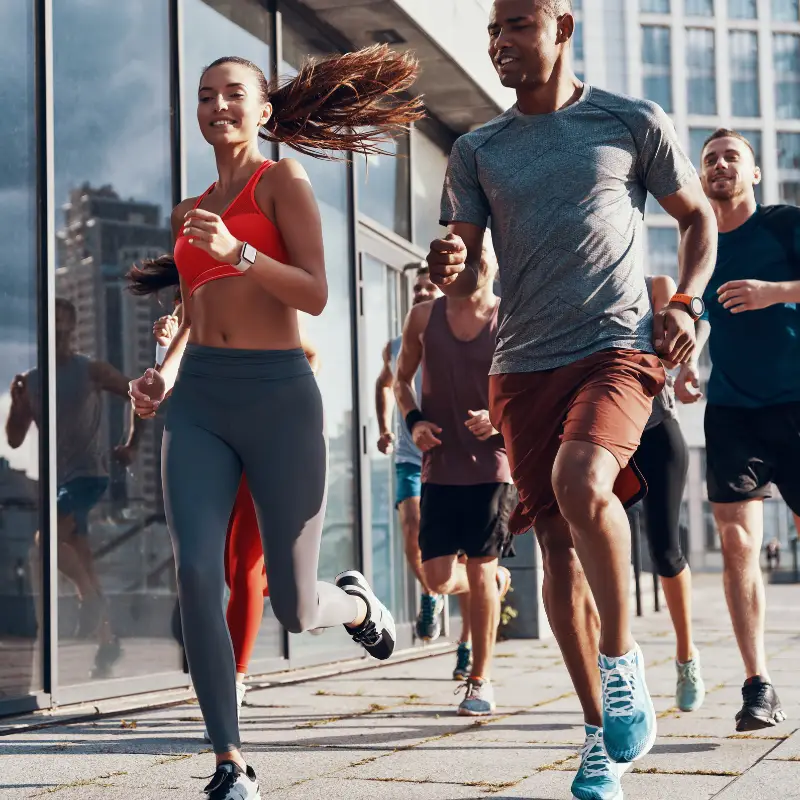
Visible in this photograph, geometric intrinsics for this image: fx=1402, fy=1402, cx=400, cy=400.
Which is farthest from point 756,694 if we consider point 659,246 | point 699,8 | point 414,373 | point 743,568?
point 699,8

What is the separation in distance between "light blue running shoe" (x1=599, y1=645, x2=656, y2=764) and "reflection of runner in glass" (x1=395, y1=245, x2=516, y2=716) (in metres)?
2.78

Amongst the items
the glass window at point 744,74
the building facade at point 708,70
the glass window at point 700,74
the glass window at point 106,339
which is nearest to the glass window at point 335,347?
the glass window at point 106,339

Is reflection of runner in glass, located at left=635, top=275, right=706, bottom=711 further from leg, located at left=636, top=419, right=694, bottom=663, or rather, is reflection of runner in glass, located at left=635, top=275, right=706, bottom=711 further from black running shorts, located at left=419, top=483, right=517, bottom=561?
black running shorts, located at left=419, top=483, right=517, bottom=561

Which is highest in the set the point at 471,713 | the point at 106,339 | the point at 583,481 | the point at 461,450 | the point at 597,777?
the point at 106,339

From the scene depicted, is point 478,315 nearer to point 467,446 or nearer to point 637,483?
point 467,446

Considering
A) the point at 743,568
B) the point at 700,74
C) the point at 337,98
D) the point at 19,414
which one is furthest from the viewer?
the point at 700,74

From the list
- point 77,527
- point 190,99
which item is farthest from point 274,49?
point 77,527

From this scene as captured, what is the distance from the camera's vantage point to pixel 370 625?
4.93m

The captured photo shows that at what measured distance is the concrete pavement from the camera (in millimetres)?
4152

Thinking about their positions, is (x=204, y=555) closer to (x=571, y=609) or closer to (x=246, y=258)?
(x=246, y=258)

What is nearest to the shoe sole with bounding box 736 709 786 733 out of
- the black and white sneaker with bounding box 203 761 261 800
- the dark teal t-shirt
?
the dark teal t-shirt

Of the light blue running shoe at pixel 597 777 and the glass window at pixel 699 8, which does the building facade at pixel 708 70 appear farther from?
the light blue running shoe at pixel 597 777

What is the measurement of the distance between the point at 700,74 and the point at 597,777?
6407 centimetres

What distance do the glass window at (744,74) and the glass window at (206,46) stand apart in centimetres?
5921
